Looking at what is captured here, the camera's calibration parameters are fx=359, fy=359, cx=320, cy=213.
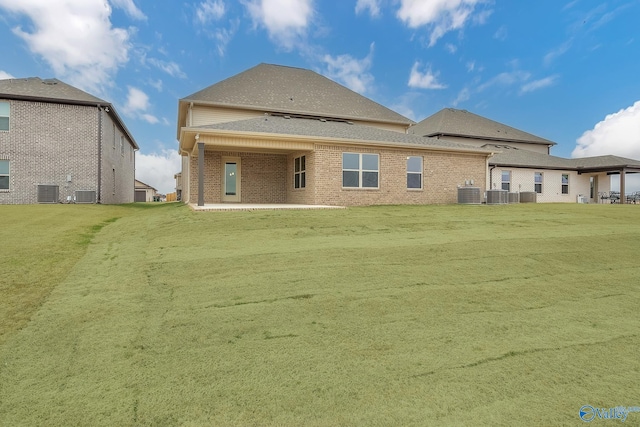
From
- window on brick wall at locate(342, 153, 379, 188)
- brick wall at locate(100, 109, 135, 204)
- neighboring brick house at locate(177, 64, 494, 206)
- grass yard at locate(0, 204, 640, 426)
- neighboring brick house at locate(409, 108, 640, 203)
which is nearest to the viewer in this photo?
grass yard at locate(0, 204, 640, 426)

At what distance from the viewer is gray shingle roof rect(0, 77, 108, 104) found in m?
17.6

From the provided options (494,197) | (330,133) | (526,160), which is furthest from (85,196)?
(526,160)

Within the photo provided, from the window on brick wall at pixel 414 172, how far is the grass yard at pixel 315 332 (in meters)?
8.45

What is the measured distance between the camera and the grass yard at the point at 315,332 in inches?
103

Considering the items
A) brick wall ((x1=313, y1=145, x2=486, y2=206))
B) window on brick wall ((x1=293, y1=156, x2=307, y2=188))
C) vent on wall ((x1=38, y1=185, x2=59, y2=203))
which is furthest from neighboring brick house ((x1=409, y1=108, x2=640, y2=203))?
vent on wall ((x1=38, y1=185, x2=59, y2=203))

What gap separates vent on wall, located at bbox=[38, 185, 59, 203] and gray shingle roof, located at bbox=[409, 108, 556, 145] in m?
24.3

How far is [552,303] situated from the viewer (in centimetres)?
458

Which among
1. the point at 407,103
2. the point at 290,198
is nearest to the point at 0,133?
the point at 290,198

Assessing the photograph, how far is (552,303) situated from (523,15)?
1921 cm

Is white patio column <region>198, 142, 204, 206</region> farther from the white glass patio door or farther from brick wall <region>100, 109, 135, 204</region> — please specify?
brick wall <region>100, 109, 135, 204</region>

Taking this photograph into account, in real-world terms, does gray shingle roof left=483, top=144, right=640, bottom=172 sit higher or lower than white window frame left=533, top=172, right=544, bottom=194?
higher

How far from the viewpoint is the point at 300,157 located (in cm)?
1552

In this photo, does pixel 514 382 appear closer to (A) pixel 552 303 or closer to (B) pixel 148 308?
(A) pixel 552 303

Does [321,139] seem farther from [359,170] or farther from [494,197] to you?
[494,197]
